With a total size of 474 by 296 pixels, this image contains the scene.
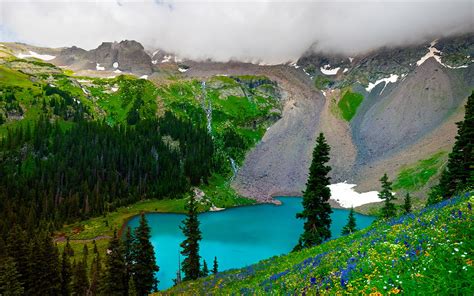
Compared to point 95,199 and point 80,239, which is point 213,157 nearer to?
point 95,199

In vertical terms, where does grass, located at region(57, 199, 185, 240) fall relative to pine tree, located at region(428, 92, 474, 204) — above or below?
below

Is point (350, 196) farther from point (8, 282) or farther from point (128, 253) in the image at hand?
point (8, 282)

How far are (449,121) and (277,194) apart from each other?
100 metres

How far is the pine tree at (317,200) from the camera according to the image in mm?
39147

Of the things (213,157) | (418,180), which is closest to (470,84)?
(418,180)

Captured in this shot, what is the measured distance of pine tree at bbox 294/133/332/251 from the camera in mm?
39147

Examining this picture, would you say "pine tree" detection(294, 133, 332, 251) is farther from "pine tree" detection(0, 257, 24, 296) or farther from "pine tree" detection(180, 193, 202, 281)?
"pine tree" detection(0, 257, 24, 296)

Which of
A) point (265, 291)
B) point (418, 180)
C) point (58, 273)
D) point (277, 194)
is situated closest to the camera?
point (265, 291)

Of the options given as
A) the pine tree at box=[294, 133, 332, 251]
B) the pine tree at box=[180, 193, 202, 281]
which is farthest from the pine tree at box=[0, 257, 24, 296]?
the pine tree at box=[294, 133, 332, 251]

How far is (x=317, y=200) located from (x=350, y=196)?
115 m

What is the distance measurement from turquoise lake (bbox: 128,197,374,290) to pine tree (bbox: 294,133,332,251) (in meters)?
38.1

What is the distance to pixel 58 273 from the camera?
51.6 meters

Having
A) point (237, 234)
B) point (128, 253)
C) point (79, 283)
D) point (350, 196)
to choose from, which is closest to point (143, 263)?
point (128, 253)

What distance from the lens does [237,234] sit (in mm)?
103375
